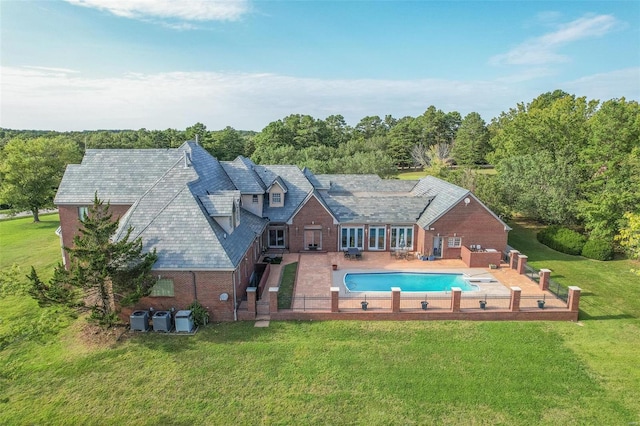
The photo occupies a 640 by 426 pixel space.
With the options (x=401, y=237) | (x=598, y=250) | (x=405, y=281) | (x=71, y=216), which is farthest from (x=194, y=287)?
(x=598, y=250)

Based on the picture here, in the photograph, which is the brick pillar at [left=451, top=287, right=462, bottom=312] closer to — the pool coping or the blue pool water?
the pool coping

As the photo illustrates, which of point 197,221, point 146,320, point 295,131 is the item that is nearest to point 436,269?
point 197,221

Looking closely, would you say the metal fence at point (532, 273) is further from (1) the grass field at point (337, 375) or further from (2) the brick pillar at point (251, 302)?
(2) the brick pillar at point (251, 302)

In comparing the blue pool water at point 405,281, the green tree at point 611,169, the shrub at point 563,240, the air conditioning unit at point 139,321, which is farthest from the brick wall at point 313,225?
the green tree at point 611,169

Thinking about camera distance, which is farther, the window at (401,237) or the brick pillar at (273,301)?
the window at (401,237)

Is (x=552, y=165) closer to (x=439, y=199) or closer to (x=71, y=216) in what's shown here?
(x=439, y=199)

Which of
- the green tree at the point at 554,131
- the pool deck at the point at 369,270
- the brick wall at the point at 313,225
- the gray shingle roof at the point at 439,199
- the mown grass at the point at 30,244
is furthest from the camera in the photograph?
the green tree at the point at 554,131

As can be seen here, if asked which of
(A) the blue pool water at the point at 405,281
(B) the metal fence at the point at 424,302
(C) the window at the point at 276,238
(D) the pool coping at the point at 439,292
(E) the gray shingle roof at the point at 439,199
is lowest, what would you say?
(A) the blue pool water at the point at 405,281
